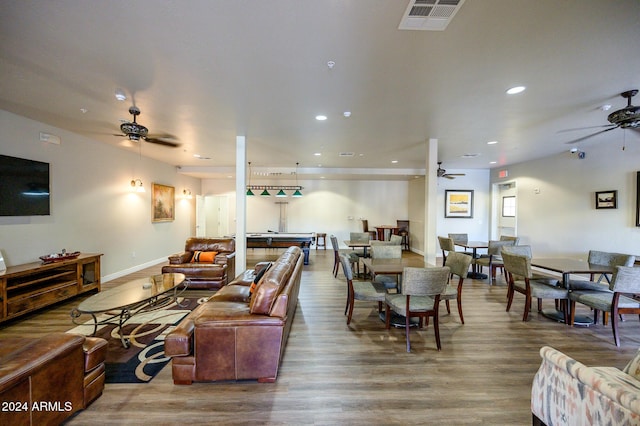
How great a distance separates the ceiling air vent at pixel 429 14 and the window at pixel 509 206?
7782 mm

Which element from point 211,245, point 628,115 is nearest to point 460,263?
point 628,115

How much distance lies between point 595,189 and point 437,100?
489cm

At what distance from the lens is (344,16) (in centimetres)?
188

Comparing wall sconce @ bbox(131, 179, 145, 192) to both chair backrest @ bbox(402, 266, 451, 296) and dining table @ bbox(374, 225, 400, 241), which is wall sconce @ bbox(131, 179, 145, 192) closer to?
chair backrest @ bbox(402, 266, 451, 296)

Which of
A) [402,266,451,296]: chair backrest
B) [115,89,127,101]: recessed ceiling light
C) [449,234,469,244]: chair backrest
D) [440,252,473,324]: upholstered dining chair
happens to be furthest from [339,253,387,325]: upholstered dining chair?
[449,234,469,244]: chair backrest

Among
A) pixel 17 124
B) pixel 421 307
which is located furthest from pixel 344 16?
pixel 17 124

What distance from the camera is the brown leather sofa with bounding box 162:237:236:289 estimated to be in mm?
5059

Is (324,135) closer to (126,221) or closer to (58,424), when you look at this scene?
(58,424)

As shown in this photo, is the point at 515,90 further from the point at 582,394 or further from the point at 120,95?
the point at 120,95

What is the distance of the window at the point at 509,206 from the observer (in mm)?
7891

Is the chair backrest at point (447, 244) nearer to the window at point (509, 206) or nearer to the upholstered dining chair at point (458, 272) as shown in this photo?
the upholstered dining chair at point (458, 272)

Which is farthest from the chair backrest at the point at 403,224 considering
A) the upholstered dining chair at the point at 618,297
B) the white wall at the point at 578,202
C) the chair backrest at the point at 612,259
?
the upholstered dining chair at the point at 618,297

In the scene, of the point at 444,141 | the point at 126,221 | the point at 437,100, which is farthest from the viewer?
the point at 126,221

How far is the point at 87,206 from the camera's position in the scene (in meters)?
5.09
